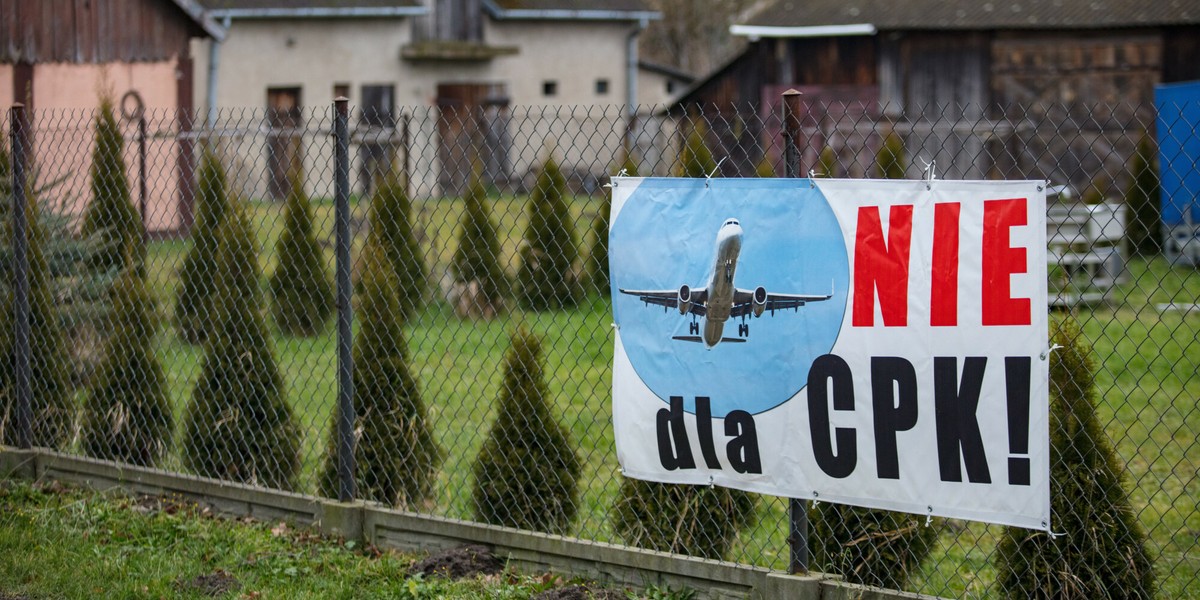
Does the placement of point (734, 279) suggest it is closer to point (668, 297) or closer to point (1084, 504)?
point (668, 297)

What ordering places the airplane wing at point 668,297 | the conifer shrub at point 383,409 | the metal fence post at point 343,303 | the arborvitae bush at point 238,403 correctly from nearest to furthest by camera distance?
the airplane wing at point 668,297, the metal fence post at point 343,303, the conifer shrub at point 383,409, the arborvitae bush at point 238,403

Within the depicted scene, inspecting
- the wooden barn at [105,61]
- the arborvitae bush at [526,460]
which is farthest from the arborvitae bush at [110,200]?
the wooden barn at [105,61]

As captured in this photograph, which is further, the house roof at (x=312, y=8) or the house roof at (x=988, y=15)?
the house roof at (x=312, y=8)

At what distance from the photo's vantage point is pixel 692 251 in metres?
4.10

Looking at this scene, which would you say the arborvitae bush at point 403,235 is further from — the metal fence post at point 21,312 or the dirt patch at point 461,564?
the dirt patch at point 461,564

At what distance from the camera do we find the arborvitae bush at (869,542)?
4539 mm

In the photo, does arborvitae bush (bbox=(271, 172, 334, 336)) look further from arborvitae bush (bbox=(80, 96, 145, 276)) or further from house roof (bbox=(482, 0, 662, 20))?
house roof (bbox=(482, 0, 662, 20))

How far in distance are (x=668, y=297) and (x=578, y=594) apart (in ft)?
3.95

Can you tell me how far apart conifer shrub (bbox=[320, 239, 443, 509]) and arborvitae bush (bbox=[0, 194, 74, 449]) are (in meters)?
1.95

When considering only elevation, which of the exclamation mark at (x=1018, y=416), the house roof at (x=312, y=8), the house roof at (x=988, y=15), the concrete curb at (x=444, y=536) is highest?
the house roof at (x=312, y=8)

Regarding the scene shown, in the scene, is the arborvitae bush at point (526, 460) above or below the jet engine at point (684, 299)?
below

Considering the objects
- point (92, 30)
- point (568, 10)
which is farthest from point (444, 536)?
point (568, 10)

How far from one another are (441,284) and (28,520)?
816 cm

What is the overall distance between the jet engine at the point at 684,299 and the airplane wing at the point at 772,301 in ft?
0.55
